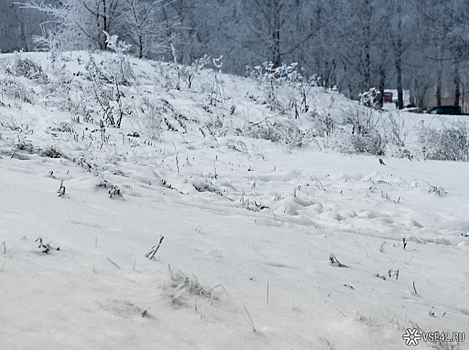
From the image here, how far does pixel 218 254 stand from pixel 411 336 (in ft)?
2.69

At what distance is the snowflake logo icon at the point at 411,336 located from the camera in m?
1.13

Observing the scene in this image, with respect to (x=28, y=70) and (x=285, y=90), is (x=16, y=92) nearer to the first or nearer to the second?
(x=28, y=70)

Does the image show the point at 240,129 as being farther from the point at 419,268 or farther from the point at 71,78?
the point at 419,268

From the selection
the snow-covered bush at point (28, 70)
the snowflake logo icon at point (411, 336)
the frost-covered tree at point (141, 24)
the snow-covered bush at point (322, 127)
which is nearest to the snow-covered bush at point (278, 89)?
the snow-covered bush at point (322, 127)

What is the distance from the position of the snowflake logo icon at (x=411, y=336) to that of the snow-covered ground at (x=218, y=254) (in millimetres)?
15

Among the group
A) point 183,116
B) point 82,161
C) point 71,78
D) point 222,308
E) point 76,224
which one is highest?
point 71,78

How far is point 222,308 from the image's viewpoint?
1.18 metres

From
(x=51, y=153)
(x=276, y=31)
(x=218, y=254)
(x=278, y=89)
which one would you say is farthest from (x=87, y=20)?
(x=218, y=254)

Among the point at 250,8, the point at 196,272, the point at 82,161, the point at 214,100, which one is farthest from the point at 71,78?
the point at 250,8

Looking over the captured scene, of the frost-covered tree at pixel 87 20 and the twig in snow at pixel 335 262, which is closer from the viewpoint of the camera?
the twig in snow at pixel 335 262

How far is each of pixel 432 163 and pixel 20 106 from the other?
20.0 ft

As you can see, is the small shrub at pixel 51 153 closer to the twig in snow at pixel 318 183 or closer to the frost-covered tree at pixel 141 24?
the twig in snow at pixel 318 183

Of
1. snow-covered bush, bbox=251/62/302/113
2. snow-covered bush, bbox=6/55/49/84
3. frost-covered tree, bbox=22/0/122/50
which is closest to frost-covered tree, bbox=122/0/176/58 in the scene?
frost-covered tree, bbox=22/0/122/50

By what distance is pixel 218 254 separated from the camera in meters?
1.71
